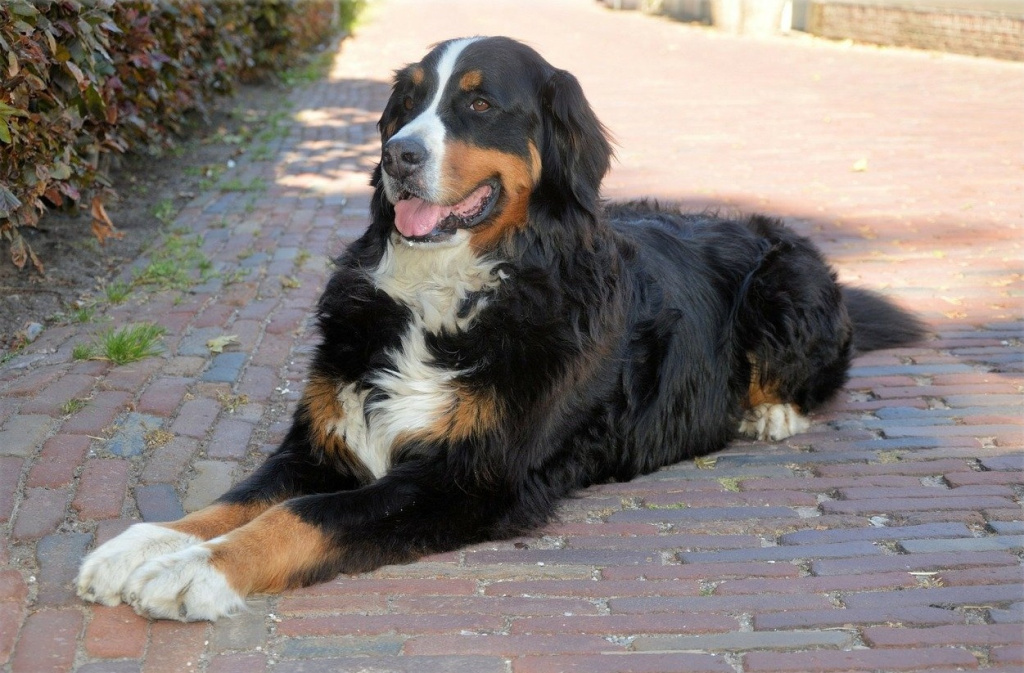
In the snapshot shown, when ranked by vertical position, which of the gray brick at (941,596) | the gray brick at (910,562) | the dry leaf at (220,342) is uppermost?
the gray brick at (941,596)

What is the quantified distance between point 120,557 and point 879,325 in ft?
12.6

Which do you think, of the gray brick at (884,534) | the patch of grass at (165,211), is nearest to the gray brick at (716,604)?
the gray brick at (884,534)

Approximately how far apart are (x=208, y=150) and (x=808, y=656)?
784cm

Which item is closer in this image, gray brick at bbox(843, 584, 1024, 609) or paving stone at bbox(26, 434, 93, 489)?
gray brick at bbox(843, 584, 1024, 609)

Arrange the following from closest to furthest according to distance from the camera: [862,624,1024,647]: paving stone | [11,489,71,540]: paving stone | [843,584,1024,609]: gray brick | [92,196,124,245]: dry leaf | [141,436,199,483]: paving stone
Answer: [862,624,1024,647]: paving stone
[843,584,1024,609]: gray brick
[11,489,71,540]: paving stone
[141,436,199,483]: paving stone
[92,196,124,245]: dry leaf

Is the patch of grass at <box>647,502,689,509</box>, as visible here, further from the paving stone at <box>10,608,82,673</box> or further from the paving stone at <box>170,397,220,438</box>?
the paving stone at <box>10,608,82,673</box>

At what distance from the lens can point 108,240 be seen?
6.59 meters

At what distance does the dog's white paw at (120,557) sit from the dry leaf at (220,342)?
192 centimetres

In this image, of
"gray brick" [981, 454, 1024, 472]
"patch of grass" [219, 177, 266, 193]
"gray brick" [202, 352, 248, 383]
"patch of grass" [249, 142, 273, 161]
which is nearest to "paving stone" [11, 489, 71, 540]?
"gray brick" [202, 352, 248, 383]

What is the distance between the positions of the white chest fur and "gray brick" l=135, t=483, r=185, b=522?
598 mm

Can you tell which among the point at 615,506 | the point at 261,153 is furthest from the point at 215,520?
the point at 261,153

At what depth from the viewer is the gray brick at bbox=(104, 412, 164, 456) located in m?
3.96

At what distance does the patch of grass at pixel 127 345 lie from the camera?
4715mm

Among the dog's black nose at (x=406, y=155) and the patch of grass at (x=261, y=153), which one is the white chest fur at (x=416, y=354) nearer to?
the dog's black nose at (x=406, y=155)
